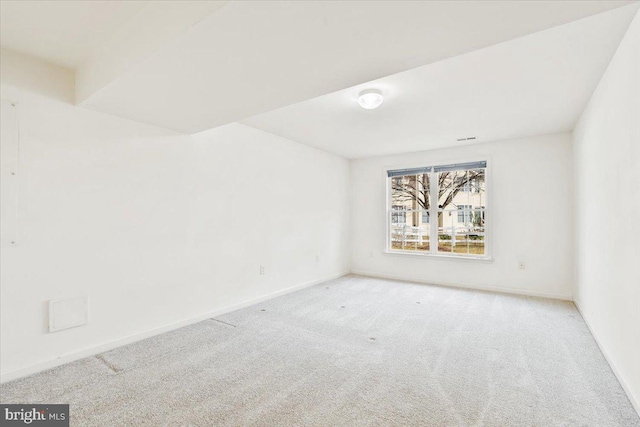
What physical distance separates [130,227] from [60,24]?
1576 millimetres

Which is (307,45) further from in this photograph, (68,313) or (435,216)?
(435,216)

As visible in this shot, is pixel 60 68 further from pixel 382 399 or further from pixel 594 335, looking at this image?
pixel 594 335

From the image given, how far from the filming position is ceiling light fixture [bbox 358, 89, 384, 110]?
2.78 metres

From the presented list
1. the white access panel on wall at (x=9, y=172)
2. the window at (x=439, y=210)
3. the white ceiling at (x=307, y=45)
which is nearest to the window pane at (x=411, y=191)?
the window at (x=439, y=210)

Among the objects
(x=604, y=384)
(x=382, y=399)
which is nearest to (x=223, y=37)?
(x=382, y=399)

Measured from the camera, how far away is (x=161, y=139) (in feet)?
9.76

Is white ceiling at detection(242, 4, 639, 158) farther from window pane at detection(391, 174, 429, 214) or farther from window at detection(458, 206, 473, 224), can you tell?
window at detection(458, 206, 473, 224)

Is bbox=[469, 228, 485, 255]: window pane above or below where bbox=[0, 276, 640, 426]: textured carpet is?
above

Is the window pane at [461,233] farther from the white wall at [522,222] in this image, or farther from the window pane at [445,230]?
the white wall at [522,222]

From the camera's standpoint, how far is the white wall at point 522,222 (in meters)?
4.24

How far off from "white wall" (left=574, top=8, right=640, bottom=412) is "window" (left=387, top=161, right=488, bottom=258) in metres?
1.70

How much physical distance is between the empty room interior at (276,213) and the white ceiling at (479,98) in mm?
26

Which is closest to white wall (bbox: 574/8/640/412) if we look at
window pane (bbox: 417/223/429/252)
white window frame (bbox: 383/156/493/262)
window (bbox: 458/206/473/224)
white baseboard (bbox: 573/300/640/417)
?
white baseboard (bbox: 573/300/640/417)

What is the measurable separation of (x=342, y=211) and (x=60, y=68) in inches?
174
